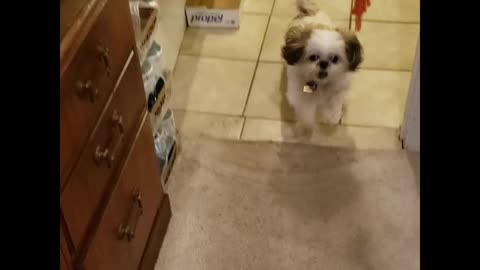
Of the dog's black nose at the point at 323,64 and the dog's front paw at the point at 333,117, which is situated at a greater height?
the dog's black nose at the point at 323,64

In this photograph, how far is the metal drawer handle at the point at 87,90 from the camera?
Result: 1.18 meters

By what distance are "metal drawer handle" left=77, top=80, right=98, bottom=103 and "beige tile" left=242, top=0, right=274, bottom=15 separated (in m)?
1.56

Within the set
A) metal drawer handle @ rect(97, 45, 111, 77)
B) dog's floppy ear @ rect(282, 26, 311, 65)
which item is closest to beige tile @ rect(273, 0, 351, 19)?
dog's floppy ear @ rect(282, 26, 311, 65)

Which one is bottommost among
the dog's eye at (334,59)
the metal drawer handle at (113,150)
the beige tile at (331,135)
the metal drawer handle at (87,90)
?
the beige tile at (331,135)

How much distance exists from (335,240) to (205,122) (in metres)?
0.65

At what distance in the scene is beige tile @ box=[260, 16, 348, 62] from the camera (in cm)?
248

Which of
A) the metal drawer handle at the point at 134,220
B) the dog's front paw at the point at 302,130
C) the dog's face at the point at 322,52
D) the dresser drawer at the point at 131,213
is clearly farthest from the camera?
the dog's front paw at the point at 302,130

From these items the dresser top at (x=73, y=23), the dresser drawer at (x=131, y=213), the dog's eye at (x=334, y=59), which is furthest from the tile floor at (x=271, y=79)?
the dresser top at (x=73, y=23)

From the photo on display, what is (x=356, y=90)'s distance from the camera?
232cm

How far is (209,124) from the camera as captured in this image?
221 cm

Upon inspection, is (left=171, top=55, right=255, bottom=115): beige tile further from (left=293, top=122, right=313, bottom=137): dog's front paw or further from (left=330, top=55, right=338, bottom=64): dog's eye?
(left=330, top=55, right=338, bottom=64): dog's eye

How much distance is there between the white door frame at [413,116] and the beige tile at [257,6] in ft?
2.99

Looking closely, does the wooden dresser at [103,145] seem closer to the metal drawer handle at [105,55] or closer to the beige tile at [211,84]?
the metal drawer handle at [105,55]

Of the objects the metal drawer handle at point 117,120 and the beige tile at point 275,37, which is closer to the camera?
the metal drawer handle at point 117,120
